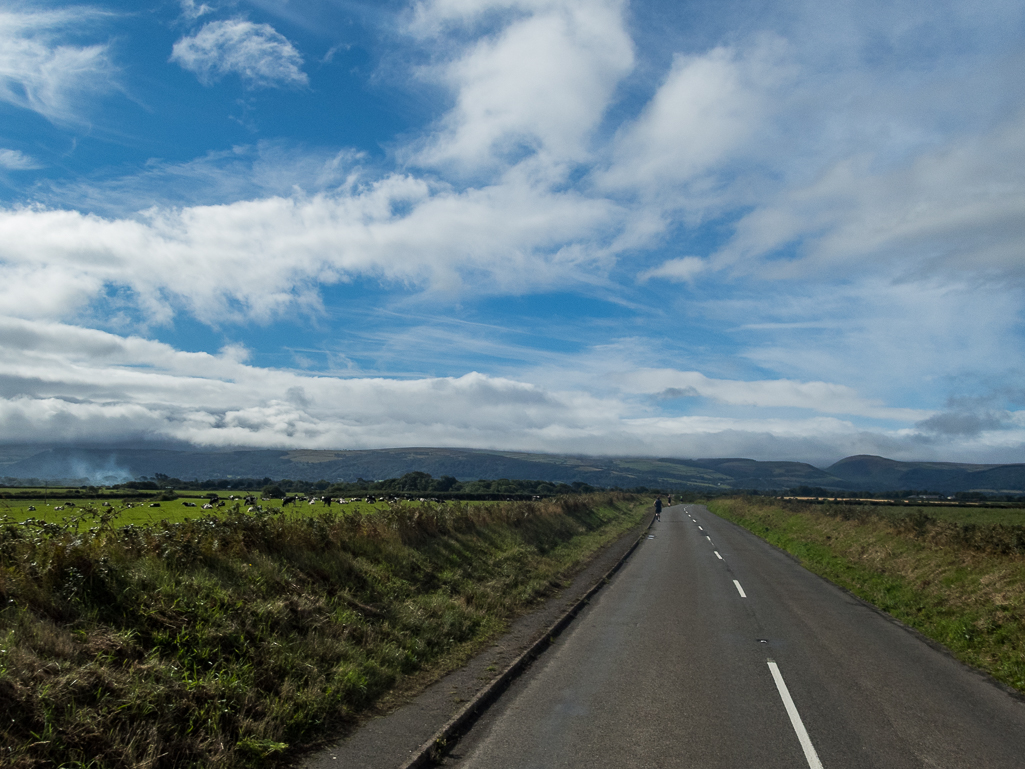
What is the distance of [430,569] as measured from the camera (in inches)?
594

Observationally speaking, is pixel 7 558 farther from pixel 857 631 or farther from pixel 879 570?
pixel 879 570

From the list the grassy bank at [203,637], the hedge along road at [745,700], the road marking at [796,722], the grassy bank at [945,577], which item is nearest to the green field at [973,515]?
the grassy bank at [945,577]

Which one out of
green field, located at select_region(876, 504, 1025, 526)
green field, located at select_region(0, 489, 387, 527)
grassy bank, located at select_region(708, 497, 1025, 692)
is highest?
green field, located at select_region(0, 489, 387, 527)

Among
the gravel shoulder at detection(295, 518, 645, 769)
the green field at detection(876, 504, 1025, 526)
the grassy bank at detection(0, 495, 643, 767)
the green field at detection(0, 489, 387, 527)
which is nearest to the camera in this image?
the grassy bank at detection(0, 495, 643, 767)

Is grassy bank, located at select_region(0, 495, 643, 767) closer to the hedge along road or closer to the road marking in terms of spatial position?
the hedge along road

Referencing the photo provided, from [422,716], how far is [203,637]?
2974 mm

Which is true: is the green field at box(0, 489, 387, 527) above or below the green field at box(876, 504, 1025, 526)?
above

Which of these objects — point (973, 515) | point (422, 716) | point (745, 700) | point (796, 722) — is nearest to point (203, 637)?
point (422, 716)

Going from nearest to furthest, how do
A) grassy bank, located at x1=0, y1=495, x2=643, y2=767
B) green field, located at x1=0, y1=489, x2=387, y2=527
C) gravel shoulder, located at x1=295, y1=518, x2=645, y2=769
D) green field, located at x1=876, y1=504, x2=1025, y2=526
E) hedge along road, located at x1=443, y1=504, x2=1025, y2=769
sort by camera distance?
grassy bank, located at x1=0, y1=495, x2=643, y2=767
gravel shoulder, located at x1=295, y1=518, x2=645, y2=769
hedge along road, located at x1=443, y1=504, x2=1025, y2=769
green field, located at x1=0, y1=489, x2=387, y2=527
green field, located at x1=876, y1=504, x2=1025, y2=526

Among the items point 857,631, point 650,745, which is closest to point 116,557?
point 650,745

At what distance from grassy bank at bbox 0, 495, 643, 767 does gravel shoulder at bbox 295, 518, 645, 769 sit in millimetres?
395

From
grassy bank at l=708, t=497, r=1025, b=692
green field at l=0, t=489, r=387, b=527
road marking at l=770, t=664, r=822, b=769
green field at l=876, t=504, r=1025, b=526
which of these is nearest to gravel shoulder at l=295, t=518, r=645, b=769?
road marking at l=770, t=664, r=822, b=769

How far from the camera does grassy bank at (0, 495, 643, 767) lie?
5.25 metres

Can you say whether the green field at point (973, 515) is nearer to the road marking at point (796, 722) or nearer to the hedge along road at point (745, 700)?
the hedge along road at point (745, 700)
